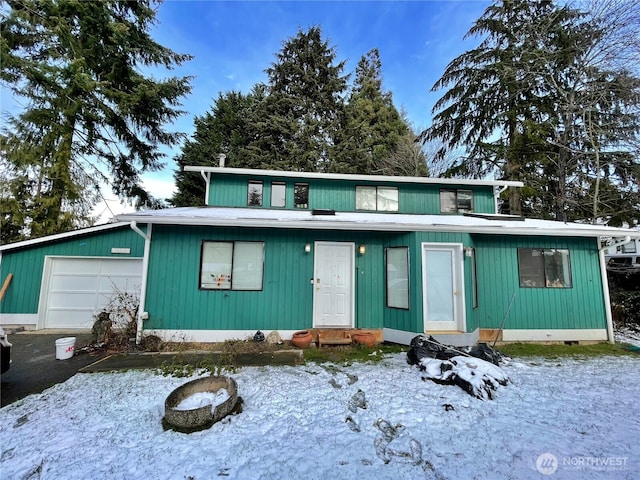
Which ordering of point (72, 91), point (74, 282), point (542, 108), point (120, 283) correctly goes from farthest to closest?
point (542, 108) → point (72, 91) → point (120, 283) → point (74, 282)

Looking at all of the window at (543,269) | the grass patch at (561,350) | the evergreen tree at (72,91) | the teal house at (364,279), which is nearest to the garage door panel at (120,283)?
the teal house at (364,279)

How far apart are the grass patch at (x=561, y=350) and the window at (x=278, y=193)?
6.67 meters

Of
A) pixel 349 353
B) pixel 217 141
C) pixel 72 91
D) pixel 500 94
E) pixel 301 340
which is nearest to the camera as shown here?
pixel 349 353

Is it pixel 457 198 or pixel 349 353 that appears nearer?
pixel 349 353

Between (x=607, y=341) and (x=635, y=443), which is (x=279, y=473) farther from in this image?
(x=607, y=341)

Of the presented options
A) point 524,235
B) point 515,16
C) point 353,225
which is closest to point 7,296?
point 353,225

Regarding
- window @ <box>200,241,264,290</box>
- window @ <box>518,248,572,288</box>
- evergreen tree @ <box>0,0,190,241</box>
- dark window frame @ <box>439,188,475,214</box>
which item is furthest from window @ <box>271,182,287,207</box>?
evergreen tree @ <box>0,0,190,241</box>

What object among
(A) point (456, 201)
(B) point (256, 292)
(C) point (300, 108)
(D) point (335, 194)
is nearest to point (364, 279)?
(B) point (256, 292)

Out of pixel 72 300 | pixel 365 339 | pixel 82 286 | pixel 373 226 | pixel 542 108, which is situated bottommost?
pixel 365 339

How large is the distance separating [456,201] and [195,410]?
885cm

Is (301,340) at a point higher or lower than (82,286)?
lower

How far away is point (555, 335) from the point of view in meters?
6.08

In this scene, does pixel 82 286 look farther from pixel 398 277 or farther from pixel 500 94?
pixel 500 94

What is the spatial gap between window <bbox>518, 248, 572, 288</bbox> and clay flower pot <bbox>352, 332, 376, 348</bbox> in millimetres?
3753
